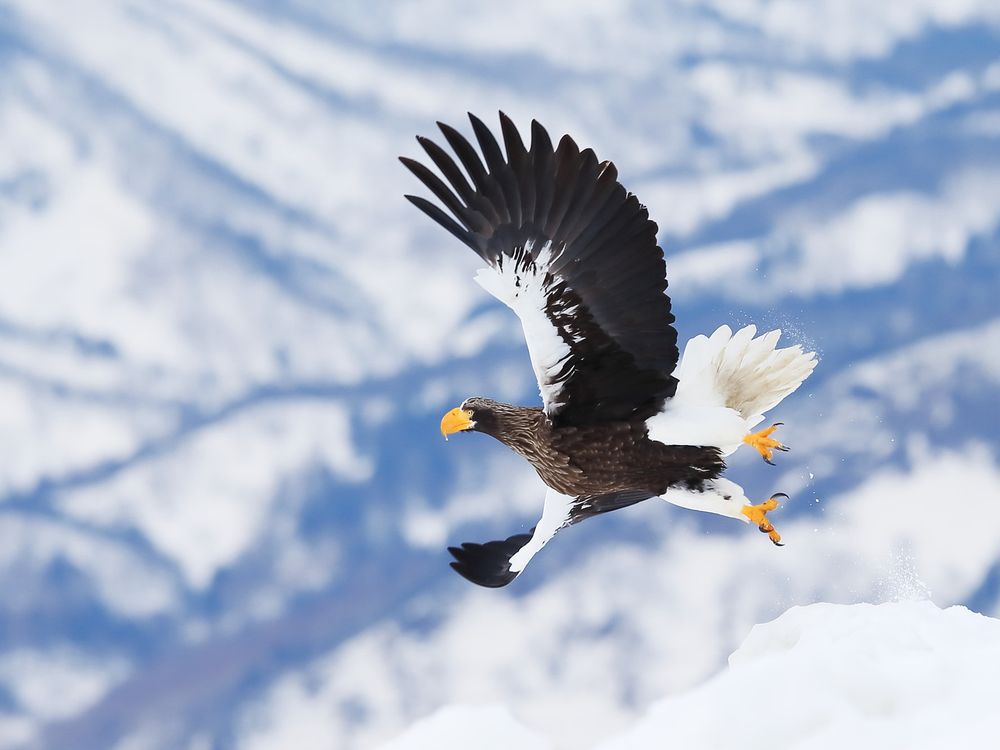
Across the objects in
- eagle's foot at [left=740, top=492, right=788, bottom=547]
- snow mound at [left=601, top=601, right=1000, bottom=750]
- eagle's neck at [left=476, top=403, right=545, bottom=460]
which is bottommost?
snow mound at [left=601, top=601, right=1000, bottom=750]

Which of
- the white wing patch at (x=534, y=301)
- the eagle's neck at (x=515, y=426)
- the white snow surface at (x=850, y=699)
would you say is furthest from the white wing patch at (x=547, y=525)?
the white snow surface at (x=850, y=699)

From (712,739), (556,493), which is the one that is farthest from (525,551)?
(712,739)

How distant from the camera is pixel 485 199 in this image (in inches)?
260

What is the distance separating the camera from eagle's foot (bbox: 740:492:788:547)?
25.7 ft

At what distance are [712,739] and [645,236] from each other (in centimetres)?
322

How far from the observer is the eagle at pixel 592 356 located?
6570 mm

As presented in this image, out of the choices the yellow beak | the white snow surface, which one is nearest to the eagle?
the yellow beak

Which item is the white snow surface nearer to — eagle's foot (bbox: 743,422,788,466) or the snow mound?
the snow mound

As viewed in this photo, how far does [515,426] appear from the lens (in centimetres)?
788

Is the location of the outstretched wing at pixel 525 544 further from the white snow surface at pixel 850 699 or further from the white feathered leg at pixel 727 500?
the white snow surface at pixel 850 699

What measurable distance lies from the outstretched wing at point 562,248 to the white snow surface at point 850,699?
93.0 inches

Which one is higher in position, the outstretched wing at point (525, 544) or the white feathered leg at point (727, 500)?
the outstretched wing at point (525, 544)

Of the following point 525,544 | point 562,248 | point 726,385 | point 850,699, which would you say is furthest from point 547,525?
point 850,699

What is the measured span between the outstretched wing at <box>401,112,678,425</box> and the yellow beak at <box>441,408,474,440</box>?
3.51 ft
